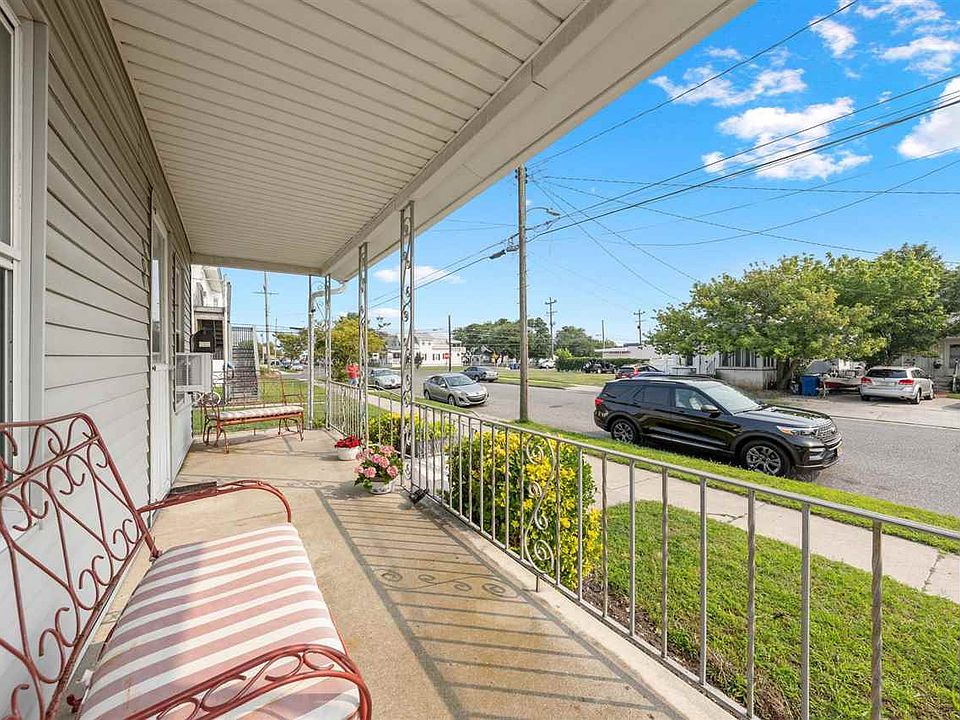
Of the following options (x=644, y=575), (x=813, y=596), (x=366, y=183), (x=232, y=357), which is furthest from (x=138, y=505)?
(x=232, y=357)

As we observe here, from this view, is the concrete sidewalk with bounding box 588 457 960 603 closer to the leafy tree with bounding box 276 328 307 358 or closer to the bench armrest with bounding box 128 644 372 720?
the bench armrest with bounding box 128 644 372 720

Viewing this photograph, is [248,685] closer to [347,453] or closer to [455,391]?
[347,453]

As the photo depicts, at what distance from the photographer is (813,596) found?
2441 millimetres

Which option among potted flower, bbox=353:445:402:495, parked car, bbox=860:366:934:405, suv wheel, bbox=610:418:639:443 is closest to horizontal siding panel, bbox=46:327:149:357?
potted flower, bbox=353:445:402:495

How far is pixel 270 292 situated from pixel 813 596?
3112 cm

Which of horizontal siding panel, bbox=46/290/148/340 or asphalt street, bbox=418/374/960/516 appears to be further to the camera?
asphalt street, bbox=418/374/960/516

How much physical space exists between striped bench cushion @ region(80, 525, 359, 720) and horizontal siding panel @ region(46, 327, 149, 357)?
0.79 meters

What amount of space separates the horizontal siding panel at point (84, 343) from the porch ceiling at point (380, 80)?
1321 mm

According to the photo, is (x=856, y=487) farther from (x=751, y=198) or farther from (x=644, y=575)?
(x=751, y=198)

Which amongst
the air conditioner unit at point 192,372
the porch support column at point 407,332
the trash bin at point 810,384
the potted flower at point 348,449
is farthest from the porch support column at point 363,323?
the trash bin at point 810,384

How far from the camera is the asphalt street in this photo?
4.90m

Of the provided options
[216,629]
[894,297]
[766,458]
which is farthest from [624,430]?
[894,297]

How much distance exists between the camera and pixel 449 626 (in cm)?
185

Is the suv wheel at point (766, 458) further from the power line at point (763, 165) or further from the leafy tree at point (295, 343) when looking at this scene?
the leafy tree at point (295, 343)
